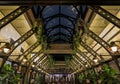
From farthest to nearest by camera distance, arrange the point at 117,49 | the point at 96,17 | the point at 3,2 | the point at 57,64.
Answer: the point at 57,64 → the point at 96,17 → the point at 117,49 → the point at 3,2

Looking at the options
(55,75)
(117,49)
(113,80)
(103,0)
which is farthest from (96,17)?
(55,75)

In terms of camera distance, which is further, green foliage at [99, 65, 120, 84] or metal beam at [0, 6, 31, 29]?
green foliage at [99, 65, 120, 84]

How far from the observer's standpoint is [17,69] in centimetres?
1230

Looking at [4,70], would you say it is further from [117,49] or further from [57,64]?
[57,64]

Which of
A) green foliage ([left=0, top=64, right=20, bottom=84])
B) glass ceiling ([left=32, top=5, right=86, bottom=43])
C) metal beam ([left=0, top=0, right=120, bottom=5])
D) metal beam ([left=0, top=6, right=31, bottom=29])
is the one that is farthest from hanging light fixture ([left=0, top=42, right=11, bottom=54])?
metal beam ([left=0, top=0, right=120, bottom=5])

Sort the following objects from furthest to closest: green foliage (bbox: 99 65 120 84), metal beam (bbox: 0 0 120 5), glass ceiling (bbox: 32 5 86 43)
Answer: glass ceiling (bbox: 32 5 86 43)
green foliage (bbox: 99 65 120 84)
metal beam (bbox: 0 0 120 5)

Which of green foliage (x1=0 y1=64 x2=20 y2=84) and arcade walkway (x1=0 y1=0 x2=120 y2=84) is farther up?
arcade walkway (x1=0 y1=0 x2=120 y2=84)

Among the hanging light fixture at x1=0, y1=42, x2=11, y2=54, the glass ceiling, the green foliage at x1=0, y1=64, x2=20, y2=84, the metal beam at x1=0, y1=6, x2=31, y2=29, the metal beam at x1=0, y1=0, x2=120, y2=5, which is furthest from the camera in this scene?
the glass ceiling

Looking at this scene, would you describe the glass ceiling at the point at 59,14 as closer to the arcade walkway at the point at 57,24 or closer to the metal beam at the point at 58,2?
the arcade walkway at the point at 57,24

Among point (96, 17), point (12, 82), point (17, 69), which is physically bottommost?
point (12, 82)

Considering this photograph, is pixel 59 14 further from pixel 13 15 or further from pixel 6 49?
pixel 13 15

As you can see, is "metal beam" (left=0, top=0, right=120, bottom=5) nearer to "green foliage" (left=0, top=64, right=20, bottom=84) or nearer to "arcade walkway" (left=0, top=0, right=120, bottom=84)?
"arcade walkway" (left=0, top=0, right=120, bottom=84)

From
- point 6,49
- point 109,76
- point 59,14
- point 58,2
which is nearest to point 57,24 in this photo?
point 59,14

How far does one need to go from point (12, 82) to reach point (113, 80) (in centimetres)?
466
